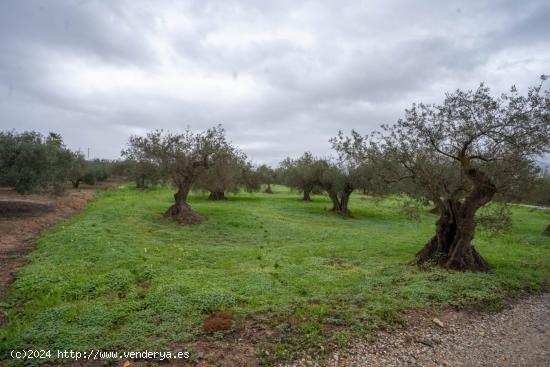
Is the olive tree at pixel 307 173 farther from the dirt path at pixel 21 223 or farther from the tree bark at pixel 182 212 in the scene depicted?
the dirt path at pixel 21 223

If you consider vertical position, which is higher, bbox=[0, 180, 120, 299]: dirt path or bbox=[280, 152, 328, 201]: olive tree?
bbox=[280, 152, 328, 201]: olive tree

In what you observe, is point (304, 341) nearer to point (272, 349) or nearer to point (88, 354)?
point (272, 349)

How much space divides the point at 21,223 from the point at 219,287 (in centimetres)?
1599

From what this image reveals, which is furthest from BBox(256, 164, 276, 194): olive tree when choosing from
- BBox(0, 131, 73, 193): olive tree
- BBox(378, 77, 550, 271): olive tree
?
BBox(378, 77, 550, 271): olive tree

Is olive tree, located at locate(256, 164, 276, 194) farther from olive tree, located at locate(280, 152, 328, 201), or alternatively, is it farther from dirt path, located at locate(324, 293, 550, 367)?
dirt path, located at locate(324, 293, 550, 367)

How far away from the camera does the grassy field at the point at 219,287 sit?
6.92 metres

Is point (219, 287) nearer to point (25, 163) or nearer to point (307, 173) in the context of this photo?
point (25, 163)

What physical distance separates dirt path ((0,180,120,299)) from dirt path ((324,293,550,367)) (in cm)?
1004

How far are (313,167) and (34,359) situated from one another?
109ft

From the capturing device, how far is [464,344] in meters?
6.84

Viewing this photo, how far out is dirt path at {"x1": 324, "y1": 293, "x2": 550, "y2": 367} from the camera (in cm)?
615

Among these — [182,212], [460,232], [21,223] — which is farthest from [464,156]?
[21,223]

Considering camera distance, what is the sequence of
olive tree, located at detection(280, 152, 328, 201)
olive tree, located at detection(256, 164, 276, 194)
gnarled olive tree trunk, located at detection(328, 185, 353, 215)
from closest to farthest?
gnarled olive tree trunk, located at detection(328, 185, 353, 215) → olive tree, located at detection(280, 152, 328, 201) → olive tree, located at detection(256, 164, 276, 194)

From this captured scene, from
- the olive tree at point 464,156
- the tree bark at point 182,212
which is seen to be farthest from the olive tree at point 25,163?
the olive tree at point 464,156
